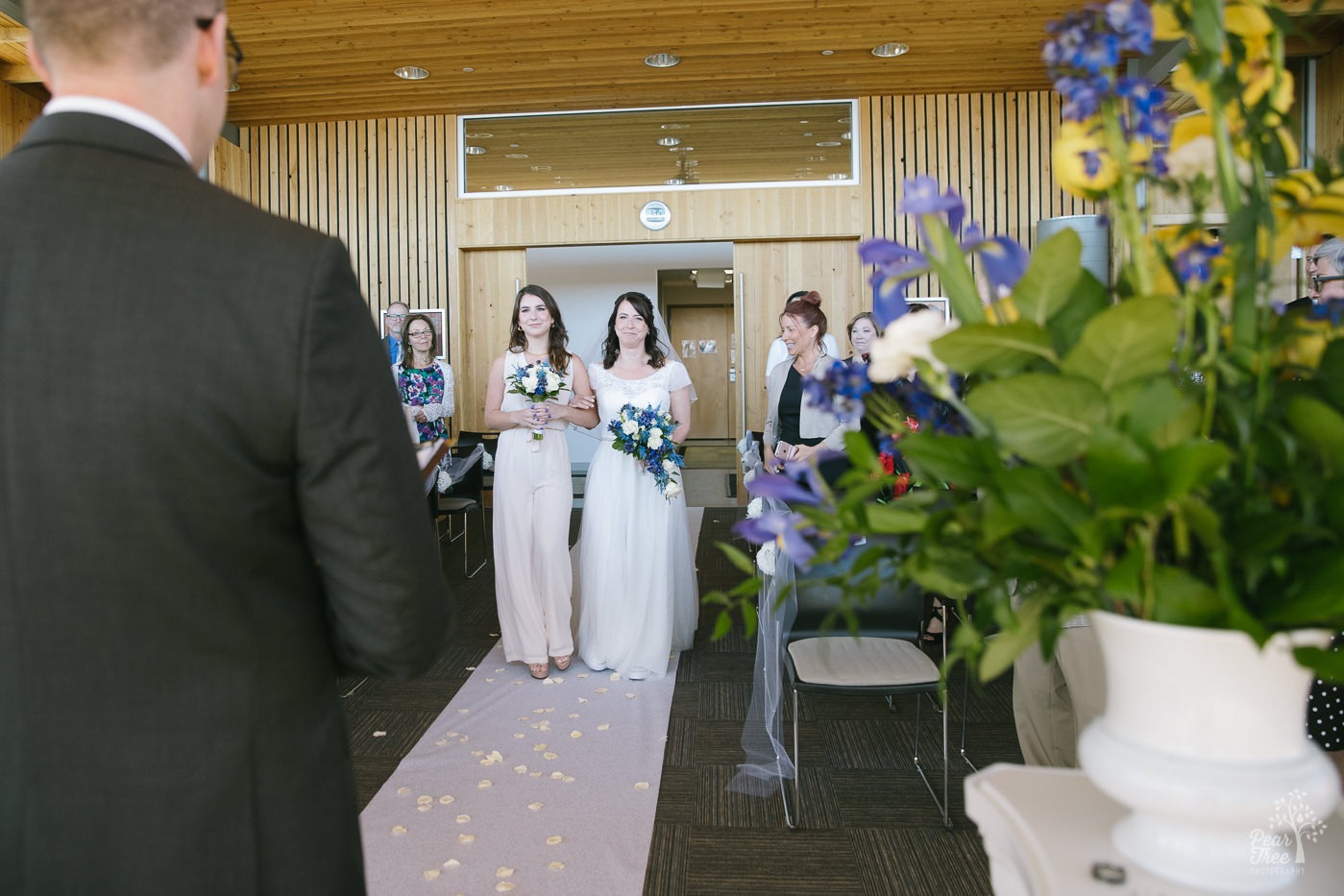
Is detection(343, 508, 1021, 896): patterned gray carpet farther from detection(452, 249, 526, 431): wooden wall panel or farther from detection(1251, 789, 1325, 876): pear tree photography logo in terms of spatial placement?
detection(452, 249, 526, 431): wooden wall panel

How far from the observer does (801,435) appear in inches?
177

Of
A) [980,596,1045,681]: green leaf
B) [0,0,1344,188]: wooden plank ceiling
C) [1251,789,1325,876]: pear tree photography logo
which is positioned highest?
[0,0,1344,188]: wooden plank ceiling

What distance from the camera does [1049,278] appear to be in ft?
2.41

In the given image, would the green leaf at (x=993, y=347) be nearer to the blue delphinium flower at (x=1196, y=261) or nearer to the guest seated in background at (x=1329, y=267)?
the blue delphinium flower at (x=1196, y=261)

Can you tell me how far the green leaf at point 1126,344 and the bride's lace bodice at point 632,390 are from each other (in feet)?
12.7

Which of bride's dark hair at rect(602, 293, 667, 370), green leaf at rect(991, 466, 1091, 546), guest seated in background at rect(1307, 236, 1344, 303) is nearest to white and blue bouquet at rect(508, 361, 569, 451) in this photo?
bride's dark hair at rect(602, 293, 667, 370)

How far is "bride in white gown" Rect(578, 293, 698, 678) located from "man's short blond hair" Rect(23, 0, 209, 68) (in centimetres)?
358

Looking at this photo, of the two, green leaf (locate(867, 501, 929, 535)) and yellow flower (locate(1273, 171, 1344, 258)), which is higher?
yellow flower (locate(1273, 171, 1344, 258))

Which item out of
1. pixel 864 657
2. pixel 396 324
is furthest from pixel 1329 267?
pixel 396 324

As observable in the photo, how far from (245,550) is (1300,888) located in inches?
41.8

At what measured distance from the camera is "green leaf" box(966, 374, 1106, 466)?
683 millimetres

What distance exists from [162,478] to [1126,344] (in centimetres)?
89

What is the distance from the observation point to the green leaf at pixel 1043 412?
2.24ft

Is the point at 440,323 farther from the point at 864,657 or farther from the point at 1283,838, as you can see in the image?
the point at 1283,838
